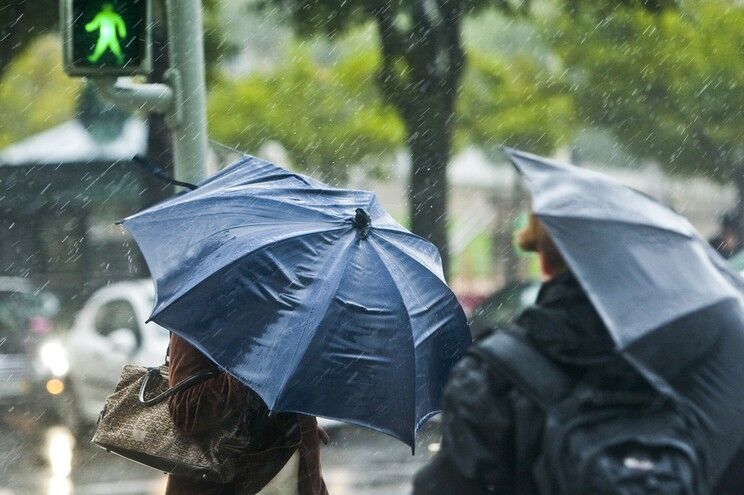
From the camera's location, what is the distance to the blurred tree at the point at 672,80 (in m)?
22.9

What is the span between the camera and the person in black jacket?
2.45 m

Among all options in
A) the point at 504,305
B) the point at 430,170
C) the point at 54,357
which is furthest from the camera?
the point at 430,170

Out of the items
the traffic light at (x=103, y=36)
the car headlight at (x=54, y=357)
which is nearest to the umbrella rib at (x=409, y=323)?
the traffic light at (x=103, y=36)

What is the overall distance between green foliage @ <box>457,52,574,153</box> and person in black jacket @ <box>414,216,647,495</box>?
71.1 feet

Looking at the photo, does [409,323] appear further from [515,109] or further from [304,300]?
[515,109]

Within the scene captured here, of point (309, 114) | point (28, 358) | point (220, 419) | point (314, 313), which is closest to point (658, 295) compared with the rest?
point (314, 313)

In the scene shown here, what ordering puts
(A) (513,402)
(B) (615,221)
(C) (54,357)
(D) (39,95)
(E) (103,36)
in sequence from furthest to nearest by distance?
(D) (39,95), (C) (54,357), (E) (103,36), (B) (615,221), (A) (513,402)

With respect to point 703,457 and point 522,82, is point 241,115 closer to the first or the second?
point 522,82

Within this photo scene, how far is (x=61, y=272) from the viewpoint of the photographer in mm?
25156

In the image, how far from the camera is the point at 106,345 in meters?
11.7

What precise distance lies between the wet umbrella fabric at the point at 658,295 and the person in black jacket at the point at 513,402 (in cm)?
7

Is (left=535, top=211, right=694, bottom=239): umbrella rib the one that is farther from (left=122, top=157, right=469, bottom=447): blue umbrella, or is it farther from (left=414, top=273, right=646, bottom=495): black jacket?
(left=122, top=157, right=469, bottom=447): blue umbrella

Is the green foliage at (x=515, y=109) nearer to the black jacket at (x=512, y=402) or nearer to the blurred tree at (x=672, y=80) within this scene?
the blurred tree at (x=672, y=80)

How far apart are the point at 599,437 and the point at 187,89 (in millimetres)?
4732
